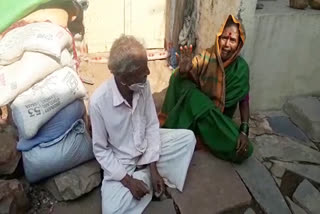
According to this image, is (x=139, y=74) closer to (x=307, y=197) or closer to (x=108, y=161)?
(x=108, y=161)

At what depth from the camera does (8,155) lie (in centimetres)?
263

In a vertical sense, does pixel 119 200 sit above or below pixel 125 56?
below

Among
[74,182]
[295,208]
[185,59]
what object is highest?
[185,59]

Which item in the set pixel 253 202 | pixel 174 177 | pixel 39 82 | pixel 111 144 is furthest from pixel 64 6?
pixel 253 202

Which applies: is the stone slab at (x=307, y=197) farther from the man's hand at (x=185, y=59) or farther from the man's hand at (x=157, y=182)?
the man's hand at (x=185, y=59)

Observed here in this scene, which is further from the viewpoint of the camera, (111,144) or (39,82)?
(39,82)

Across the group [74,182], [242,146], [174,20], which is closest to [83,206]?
[74,182]

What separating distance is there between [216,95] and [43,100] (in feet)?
4.55

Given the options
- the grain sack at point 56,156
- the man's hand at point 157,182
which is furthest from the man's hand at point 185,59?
the grain sack at point 56,156

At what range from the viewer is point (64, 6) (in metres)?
3.93

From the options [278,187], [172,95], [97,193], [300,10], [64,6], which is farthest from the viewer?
[64,6]

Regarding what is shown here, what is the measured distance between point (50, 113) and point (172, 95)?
101 centimetres

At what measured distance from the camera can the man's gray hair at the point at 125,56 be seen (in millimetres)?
2240

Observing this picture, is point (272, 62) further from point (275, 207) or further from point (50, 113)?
point (50, 113)
